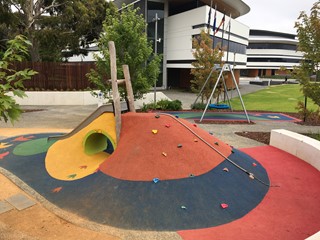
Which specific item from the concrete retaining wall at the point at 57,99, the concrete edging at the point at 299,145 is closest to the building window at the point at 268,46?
the concrete retaining wall at the point at 57,99

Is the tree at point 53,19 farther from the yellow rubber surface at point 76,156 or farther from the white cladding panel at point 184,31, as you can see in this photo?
the yellow rubber surface at point 76,156

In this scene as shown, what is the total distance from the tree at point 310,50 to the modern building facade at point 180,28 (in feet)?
72.0

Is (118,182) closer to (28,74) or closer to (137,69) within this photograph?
(28,74)

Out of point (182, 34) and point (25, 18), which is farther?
point (182, 34)

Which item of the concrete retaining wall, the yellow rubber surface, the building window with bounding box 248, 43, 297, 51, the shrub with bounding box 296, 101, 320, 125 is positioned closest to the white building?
the concrete retaining wall

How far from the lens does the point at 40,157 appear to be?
9.24 metres

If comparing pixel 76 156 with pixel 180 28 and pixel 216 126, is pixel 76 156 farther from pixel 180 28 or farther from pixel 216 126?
pixel 180 28

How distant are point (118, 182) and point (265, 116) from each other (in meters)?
15.7

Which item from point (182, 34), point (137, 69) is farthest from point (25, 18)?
point (182, 34)

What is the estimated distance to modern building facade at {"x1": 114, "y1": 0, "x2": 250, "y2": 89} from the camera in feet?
116

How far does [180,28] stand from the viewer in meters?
37.2

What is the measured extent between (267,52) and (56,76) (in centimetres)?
8059

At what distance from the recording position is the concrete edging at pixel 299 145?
887 centimetres

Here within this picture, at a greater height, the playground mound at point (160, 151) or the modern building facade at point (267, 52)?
the modern building facade at point (267, 52)
